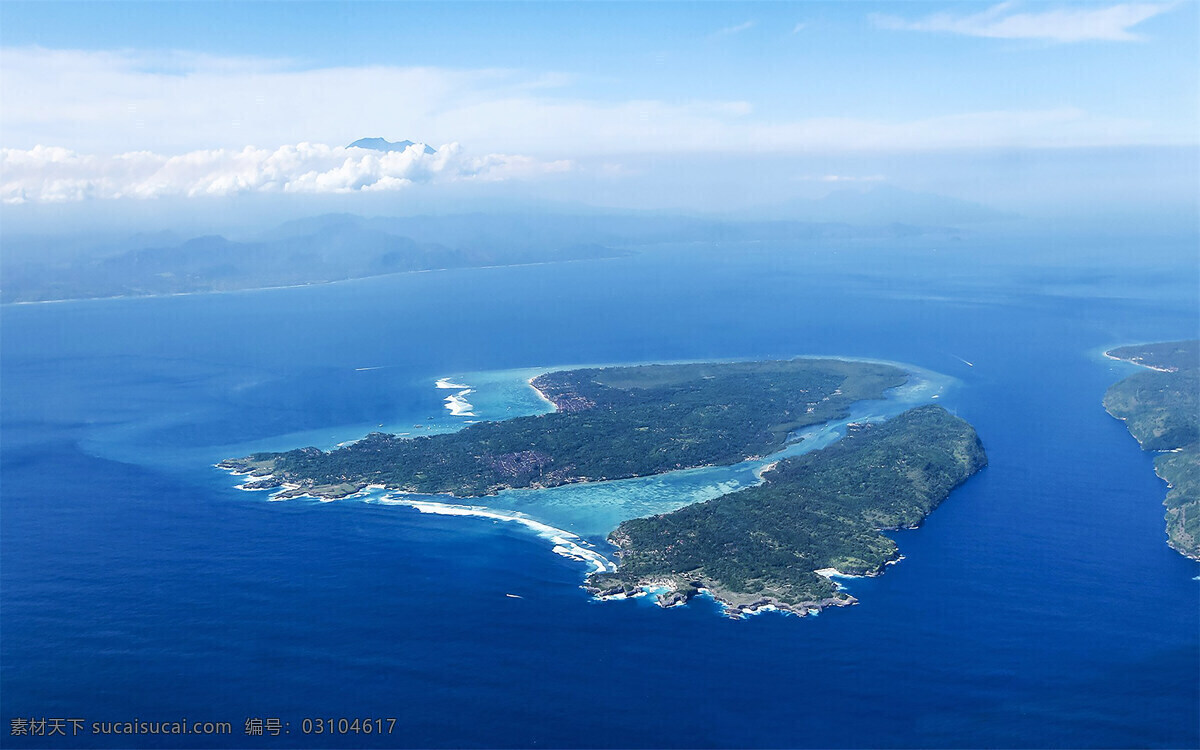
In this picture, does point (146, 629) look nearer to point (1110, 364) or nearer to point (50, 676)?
point (50, 676)

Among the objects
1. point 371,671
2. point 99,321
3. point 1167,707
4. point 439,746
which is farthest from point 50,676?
point 99,321

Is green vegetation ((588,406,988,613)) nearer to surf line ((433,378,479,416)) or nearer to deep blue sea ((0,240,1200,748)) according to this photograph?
deep blue sea ((0,240,1200,748))

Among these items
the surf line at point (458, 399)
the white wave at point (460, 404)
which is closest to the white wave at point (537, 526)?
the white wave at point (460, 404)

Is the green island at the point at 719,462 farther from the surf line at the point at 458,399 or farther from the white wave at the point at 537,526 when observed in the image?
the surf line at the point at 458,399

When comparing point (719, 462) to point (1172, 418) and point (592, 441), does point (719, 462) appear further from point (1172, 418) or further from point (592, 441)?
point (1172, 418)

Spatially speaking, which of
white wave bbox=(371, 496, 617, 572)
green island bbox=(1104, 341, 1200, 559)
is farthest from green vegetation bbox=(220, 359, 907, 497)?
green island bbox=(1104, 341, 1200, 559)

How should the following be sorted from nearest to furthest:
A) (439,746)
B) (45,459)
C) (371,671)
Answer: (439,746), (371,671), (45,459)
